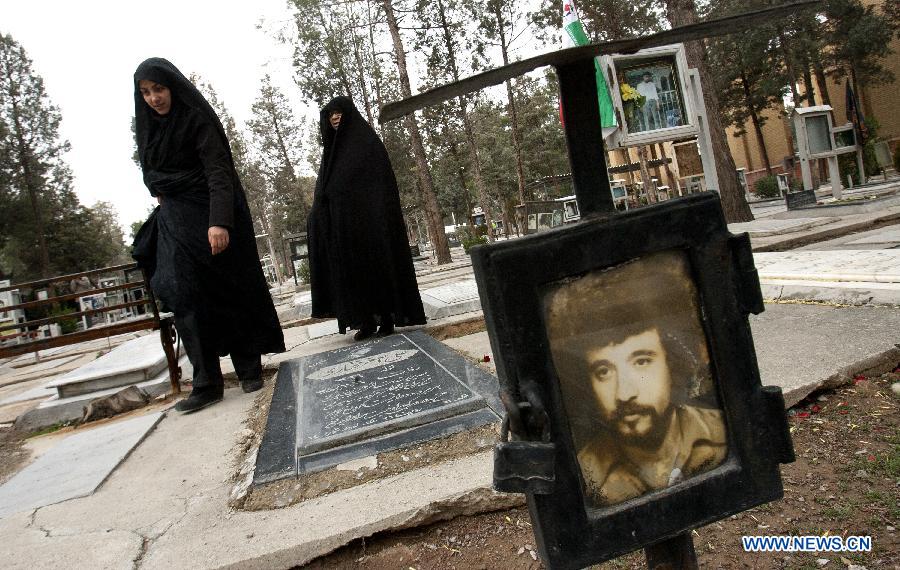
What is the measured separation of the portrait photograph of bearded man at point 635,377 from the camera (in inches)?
36.8

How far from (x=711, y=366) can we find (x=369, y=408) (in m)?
1.78

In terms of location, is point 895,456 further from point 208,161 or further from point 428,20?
point 428,20

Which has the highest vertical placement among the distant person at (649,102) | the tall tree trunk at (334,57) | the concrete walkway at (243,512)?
the tall tree trunk at (334,57)

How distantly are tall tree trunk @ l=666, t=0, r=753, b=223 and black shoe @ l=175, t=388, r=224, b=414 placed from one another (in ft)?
30.5

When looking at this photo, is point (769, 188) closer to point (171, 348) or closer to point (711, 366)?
point (171, 348)

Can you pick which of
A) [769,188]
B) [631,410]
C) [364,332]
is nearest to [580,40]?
[364,332]

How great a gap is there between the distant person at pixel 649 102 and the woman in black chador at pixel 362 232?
3.11m

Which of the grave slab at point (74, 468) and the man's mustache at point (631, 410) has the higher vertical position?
the man's mustache at point (631, 410)

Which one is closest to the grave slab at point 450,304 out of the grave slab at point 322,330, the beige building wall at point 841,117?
the grave slab at point 322,330

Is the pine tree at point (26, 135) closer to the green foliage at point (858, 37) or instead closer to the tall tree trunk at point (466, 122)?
the tall tree trunk at point (466, 122)

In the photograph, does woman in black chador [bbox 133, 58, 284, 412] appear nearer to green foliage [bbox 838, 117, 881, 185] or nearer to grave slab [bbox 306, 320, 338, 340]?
grave slab [bbox 306, 320, 338, 340]

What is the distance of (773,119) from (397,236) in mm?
40231

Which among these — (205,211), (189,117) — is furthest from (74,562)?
(189,117)

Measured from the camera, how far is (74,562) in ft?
5.50
